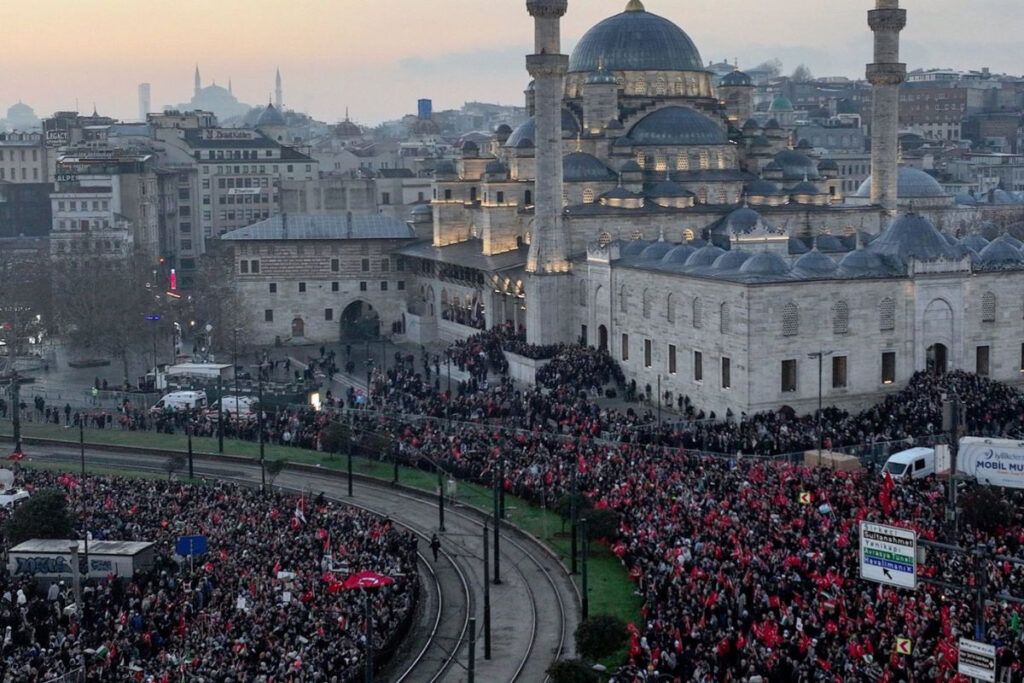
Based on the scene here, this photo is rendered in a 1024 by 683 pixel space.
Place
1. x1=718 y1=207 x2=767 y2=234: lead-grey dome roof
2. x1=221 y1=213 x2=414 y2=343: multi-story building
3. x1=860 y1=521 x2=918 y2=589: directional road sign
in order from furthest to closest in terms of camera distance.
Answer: x1=221 y1=213 x2=414 y2=343: multi-story building
x1=718 y1=207 x2=767 y2=234: lead-grey dome roof
x1=860 y1=521 x2=918 y2=589: directional road sign

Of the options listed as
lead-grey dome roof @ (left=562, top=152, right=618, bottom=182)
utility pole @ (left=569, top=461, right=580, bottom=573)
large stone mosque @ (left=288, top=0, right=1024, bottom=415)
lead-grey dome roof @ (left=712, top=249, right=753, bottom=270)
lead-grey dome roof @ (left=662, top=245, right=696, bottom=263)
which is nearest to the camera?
utility pole @ (left=569, top=461, right=580, bottom=573)

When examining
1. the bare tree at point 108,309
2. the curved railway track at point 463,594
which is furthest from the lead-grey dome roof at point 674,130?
the curved railway track at point 463,594

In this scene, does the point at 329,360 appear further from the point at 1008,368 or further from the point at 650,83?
the point at 1008,368

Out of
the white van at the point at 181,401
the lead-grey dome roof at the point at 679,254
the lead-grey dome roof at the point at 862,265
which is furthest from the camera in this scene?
the lead-grey dome roof at the point at 679,254

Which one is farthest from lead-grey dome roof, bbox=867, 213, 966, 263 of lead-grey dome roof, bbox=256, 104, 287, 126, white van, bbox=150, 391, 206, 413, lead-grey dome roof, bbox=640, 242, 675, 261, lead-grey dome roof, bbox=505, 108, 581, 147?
lead-grey dome roof, bbox=256, 104, 287, 126

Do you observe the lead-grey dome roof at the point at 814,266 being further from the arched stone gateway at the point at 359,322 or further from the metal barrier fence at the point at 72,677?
the arched stone gateway at the point at 359,322

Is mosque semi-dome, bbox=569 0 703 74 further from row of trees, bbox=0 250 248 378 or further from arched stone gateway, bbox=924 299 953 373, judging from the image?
arched stone gateway, bbox=924 299 953 373
